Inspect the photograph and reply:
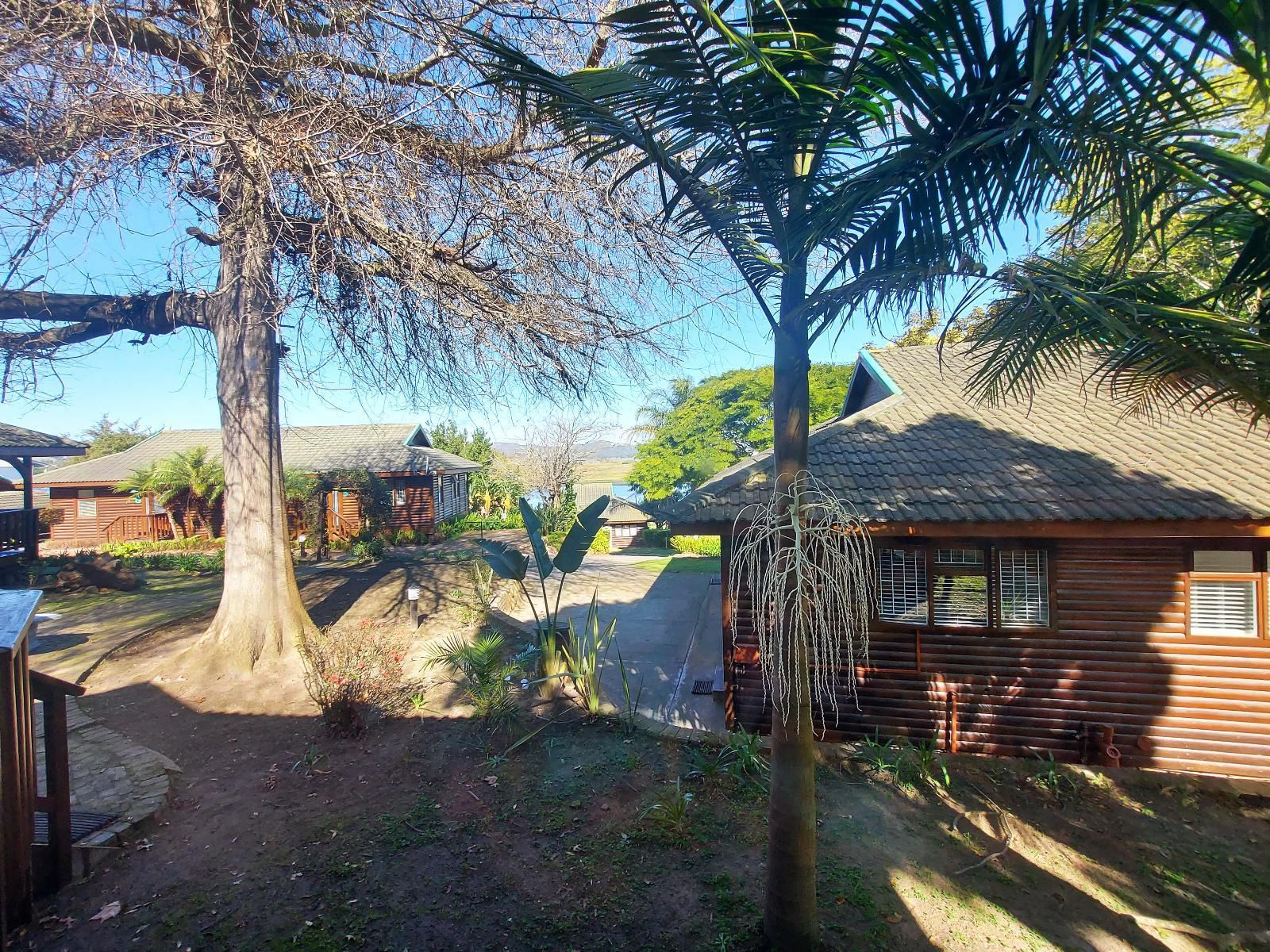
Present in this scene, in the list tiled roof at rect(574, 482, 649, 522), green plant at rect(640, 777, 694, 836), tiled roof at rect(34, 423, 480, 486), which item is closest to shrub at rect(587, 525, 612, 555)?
tiled roof at rect(574, 482, 649, 522)

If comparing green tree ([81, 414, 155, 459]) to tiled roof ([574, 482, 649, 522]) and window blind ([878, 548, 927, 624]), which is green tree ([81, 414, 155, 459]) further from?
window blind ([878, 548, 927, 624])

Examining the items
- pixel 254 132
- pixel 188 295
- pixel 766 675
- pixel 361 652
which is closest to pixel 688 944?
pixel 766 675

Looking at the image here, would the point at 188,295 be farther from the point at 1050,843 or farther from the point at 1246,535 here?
the point at 1246,535

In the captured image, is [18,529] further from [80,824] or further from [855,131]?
[855,131]

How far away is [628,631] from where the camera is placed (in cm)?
1173

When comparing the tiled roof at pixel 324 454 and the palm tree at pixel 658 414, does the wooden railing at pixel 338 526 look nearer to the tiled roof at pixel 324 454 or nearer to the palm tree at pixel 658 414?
the tiled roof at pixel 324 454

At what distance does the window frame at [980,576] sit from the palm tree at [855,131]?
3.58 metres

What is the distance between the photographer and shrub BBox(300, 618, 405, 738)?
17.7 ft

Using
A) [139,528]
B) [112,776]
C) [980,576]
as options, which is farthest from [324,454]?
[980,576]

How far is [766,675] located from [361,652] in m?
4.80

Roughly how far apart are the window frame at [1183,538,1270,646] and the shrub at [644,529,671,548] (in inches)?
A: 847

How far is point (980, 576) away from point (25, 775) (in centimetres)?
793

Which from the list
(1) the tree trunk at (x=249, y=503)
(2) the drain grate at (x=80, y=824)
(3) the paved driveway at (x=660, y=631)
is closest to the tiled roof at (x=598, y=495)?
(3) the paved driveway at (x=660, y=631)

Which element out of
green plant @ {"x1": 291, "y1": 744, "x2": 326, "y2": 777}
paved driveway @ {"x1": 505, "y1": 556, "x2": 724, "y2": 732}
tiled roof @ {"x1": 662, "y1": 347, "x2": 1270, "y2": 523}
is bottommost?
paved driveway @ {"x1": 505, "y1": 556, "x2": 724, "y2": 732}
